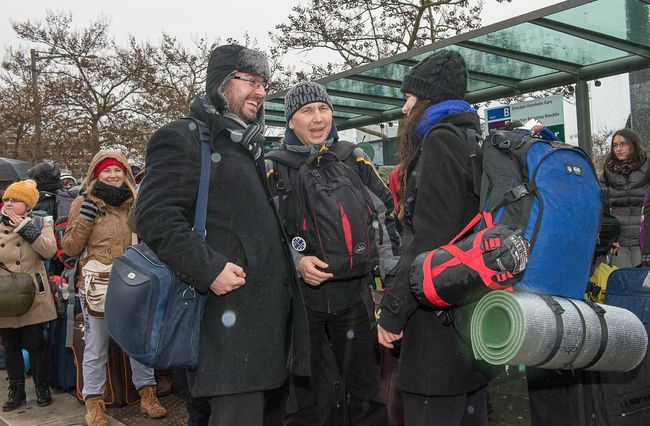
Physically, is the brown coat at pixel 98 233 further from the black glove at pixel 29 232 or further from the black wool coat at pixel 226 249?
the black wool coat at pixel 226 249

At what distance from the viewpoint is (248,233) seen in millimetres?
2383

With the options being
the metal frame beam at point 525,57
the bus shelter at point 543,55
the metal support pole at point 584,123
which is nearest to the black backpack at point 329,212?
the bus shelter at point 543,55

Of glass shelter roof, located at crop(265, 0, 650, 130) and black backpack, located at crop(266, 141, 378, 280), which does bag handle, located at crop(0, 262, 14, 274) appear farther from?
glass shelter roof, located at crop(265, 0, 650, 130)

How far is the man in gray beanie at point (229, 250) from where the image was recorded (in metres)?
2.22

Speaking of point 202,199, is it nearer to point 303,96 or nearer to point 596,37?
point 303,96

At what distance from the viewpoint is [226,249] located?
7.74 ft

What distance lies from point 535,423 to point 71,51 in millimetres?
21011

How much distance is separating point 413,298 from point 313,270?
0.84 meters

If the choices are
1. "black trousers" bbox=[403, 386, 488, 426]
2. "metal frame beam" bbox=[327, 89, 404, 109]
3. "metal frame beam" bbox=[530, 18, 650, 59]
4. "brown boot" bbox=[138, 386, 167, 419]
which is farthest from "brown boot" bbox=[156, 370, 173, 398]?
"metal frame beam" bbox=[327, 89, 404, 109]

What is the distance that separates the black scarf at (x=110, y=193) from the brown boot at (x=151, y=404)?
4.34 feet

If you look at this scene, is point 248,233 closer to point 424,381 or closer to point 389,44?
point 424,381

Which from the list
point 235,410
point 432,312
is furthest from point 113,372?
point 432,312

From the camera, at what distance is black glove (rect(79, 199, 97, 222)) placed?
4251mm

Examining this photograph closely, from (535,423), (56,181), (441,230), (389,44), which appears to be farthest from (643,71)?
(389,44)
